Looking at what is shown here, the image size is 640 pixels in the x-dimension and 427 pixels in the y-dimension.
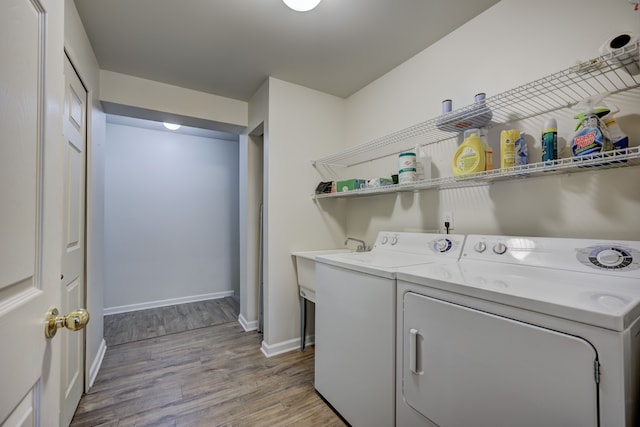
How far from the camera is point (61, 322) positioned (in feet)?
2.04

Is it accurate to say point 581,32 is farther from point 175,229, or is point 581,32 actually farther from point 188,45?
point 175,229

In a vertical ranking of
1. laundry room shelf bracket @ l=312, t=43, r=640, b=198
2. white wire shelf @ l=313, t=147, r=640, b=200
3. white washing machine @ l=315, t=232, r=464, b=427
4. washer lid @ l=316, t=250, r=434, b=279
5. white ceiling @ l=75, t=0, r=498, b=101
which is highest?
white ceiling @ l=75, t=0, r=498, b=101

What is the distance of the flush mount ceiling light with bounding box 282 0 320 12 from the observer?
1479 millimetres

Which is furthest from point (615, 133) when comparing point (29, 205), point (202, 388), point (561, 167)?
point (202, 388)

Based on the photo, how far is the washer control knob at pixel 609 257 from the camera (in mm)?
1009

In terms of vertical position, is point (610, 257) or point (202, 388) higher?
point (610, 257)

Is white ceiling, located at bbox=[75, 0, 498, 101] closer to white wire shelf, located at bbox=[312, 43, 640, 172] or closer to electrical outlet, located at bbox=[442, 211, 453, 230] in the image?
white wire shelf, located at bbox=[312, 43, 640, 172]

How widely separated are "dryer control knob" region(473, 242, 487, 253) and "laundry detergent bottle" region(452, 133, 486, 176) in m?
0.38

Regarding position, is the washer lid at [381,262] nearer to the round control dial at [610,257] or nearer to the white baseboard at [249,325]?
the round control dial at [610,257]

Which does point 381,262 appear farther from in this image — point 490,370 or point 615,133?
point 615,133

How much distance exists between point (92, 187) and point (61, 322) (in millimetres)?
1708

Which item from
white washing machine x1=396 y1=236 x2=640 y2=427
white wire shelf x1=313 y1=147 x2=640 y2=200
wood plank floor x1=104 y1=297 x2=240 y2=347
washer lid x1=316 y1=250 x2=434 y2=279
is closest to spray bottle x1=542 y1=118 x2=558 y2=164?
white wire shelf x1=313 y1=147 x2=640 y2=200

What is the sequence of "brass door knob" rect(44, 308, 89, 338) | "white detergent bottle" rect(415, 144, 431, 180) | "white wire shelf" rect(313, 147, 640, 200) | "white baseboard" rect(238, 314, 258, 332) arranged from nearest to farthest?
1. "brass door knob" rect(44, 308, 89, 338)
2. "white wire shelf" rect(313, 147, 640, 200)
3. "white detergent bottle" rect(415, 144, 431, 180)
4. "white baseboard" rect(238, 314, 258, 332)

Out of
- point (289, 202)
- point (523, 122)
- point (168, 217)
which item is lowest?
point (168, 217)
